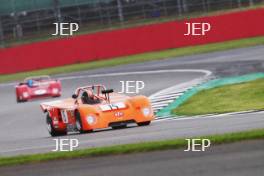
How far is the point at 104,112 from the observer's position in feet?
53.3

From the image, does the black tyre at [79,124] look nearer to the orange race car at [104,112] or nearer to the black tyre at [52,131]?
the orange race car at [104,112]

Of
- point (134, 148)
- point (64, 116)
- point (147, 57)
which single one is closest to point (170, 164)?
point (134, 148)

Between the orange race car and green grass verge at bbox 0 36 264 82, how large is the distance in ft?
60.3

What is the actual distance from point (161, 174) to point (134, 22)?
29717mm

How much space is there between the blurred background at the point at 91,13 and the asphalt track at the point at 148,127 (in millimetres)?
3569

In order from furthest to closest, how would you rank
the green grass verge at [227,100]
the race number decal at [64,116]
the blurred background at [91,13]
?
the blurred background at [91,13], the green grass verge at [227,100], the race number decal at [64,116]

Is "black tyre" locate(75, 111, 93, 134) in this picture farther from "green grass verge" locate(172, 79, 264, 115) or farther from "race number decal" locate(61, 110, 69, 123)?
"green grass verge" locate(172, 79, 264, 115)

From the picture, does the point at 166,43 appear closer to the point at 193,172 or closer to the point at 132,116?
the point at 132,116

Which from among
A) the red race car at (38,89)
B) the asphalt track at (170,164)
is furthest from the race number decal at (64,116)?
the red race car at (38,89)

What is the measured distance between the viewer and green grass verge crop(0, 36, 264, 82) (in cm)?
3575

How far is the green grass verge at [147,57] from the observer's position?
35.8 metres

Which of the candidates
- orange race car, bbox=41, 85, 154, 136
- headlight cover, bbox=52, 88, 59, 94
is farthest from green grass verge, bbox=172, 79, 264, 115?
headlight cover, bbox=52, 88, 59, 94

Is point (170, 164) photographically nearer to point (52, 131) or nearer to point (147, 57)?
point (52, 131)

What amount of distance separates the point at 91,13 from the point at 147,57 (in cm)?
340
